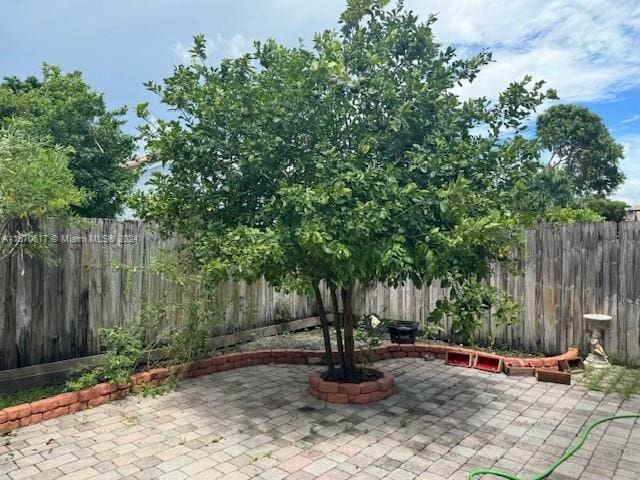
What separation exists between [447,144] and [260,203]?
1.79m

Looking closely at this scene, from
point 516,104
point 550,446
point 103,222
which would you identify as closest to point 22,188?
point 103,222

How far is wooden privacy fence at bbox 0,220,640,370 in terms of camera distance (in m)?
4.38

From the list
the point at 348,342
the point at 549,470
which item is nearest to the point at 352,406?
the point at 348,342

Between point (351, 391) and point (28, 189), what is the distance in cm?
342

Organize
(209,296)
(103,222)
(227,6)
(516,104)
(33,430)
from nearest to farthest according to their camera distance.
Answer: (33,430) → (516,104) → (103,222) → (209,296) → (227,6)

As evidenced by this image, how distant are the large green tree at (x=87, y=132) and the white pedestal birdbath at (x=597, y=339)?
928 centimetres

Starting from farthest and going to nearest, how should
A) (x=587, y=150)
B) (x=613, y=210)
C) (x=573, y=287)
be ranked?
1. (x=587, y=150)
2. (x=613, y=210)
3. (x=573, y=287)

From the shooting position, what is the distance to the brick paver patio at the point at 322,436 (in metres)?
2.97

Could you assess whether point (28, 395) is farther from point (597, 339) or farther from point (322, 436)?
point (597, 339)

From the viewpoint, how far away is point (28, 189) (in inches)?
146

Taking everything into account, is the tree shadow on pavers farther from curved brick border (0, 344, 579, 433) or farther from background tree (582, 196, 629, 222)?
background tree (582, 196, 629, 222)

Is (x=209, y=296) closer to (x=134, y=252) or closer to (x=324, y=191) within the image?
(x=134, y=252)

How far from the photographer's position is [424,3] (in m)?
4.25

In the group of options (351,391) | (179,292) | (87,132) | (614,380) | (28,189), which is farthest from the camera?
(87,132)
